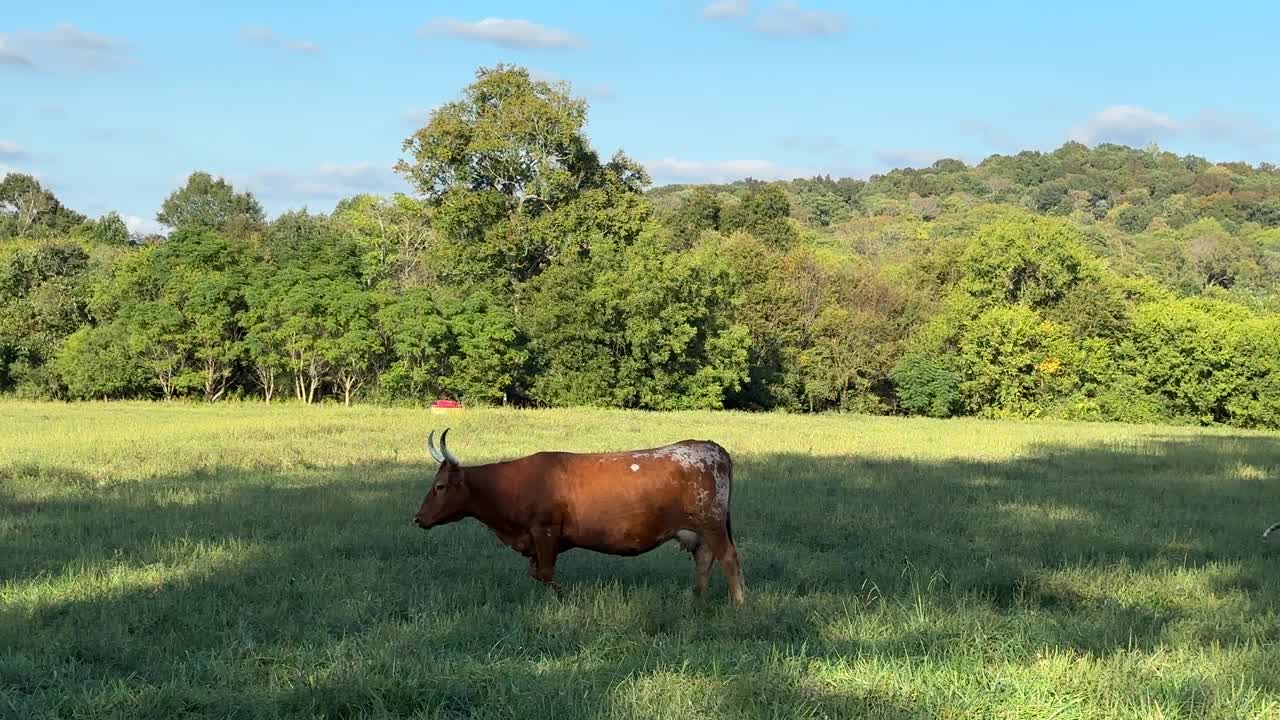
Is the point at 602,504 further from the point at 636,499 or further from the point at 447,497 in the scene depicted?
the point at 447,497

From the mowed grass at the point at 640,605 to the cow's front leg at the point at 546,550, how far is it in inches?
10.1

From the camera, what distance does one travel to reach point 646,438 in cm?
2647

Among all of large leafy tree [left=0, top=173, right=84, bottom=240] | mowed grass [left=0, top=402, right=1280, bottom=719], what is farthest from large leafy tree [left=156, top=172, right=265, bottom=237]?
mowed grass [left=0, top=402, right=1280, bottom=719]

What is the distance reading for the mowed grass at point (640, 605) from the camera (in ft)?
18.6

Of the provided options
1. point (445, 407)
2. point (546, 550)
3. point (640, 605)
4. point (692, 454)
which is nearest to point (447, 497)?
point (546, 550)

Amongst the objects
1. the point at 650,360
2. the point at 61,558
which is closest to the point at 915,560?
the point at 61,558

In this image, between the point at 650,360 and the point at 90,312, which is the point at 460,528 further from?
the point at 90,312

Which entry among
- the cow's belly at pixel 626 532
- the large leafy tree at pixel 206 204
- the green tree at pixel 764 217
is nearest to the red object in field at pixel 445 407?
the cow's belly at pixel 626 532

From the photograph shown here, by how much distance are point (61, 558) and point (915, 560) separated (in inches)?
333

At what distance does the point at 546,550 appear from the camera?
8398 millimetres

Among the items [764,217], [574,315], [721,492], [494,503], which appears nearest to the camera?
[721,492]

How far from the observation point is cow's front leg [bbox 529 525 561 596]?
8.38 meters

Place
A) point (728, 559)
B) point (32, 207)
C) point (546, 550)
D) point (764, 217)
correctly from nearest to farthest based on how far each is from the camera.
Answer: point (728, 559) → point (546, 550) → point (764, 217) → point (32, 207)

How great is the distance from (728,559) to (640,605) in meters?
0.88
